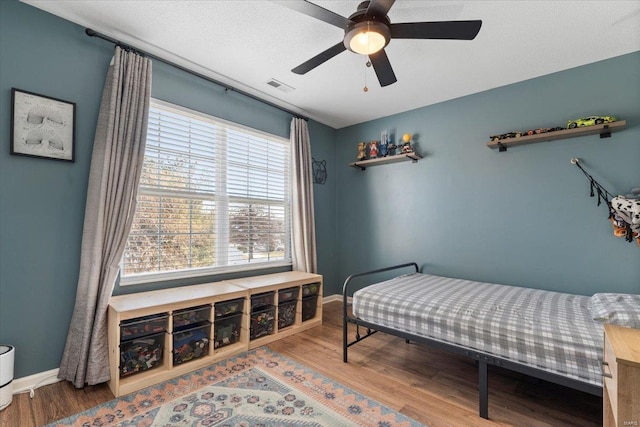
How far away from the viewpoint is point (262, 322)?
9.46ft

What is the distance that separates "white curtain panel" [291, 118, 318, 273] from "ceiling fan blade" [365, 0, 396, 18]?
7.13ft

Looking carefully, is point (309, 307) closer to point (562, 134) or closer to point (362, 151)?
point (362, 151)

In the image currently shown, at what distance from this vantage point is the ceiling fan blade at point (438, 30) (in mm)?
1594

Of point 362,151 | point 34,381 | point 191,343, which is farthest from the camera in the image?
point 362,151

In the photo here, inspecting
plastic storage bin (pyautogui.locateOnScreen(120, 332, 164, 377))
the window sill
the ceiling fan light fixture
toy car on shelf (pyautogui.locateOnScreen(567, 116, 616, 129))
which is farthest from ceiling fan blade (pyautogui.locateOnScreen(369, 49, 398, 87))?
plastic storage bin (pyautogui.locateOnScreen(120, 332, 164, 377))

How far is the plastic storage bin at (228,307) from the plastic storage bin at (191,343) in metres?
0.14

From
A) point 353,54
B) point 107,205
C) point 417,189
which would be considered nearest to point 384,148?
point 417,189

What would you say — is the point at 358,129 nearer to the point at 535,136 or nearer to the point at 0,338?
the point at 535,136

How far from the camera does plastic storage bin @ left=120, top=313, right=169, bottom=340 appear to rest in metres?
2.04

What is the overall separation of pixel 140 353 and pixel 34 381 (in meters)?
0.65

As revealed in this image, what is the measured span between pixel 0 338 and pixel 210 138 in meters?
2.17

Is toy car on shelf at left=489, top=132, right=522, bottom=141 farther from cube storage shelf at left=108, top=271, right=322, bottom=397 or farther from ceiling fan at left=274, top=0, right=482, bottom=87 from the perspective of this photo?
cube storage shelf at left=108, top=271, right=322, bottom=397

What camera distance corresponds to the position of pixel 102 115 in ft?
7.22

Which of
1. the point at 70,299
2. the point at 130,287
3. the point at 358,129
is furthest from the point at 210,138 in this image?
the point at 358,129
